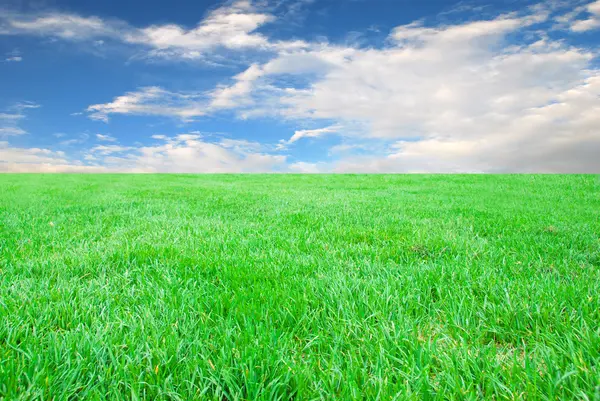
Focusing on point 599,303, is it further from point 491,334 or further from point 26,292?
point 26,292

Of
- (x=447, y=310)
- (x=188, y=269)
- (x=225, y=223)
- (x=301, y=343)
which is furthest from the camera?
(x=225, y=223)

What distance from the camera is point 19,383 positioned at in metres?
1.98

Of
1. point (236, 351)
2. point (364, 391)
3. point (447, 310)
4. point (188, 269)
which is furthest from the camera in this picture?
point (188, 269)

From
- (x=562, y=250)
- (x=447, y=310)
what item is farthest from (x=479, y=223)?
(x=447, y=310)

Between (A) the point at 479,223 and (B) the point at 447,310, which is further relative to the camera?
(A) the point at 479,223

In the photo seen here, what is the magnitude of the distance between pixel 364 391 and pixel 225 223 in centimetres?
500

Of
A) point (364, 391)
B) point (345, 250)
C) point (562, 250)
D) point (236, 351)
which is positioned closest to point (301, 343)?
point (236, 351)

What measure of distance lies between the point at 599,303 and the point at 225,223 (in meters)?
5.22

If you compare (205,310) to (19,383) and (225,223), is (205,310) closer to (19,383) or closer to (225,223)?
(19,383)

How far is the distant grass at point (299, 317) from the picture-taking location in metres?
1.95

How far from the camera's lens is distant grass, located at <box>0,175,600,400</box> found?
1.95 m

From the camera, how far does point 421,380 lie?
1.91m

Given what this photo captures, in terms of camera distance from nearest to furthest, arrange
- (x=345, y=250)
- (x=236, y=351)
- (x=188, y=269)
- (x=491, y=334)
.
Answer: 1. (x=236, y=351)
2. (x=491, y=334)
3. (x=188, y=269)
4. (x=345, y=250)

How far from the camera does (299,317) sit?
106 inches
